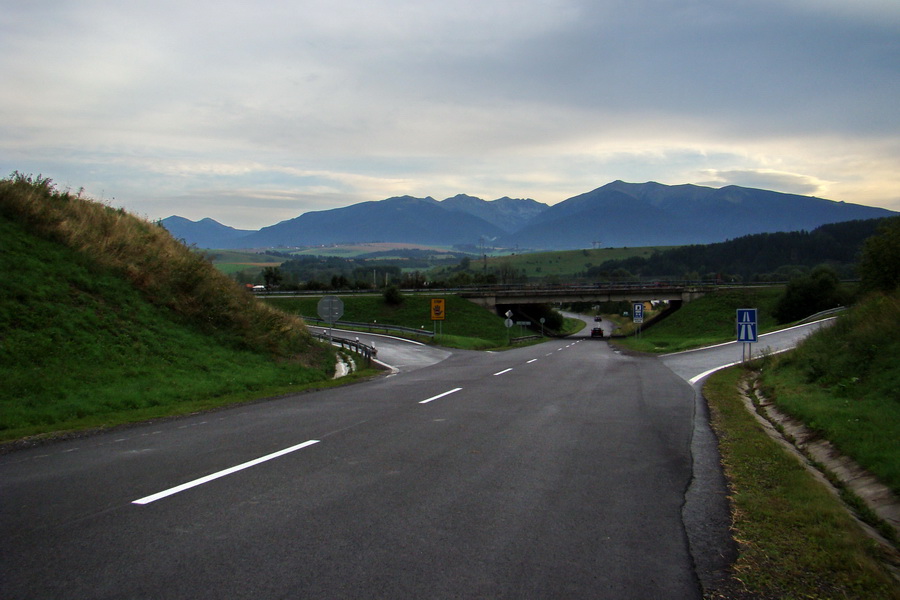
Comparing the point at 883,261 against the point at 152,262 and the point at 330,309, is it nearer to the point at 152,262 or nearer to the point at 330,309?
the point at 330,309

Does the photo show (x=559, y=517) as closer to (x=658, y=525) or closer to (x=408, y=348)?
(x=658, y=525)

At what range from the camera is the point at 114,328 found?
16203 millimetres

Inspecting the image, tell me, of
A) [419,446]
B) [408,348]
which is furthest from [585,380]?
[408,348]

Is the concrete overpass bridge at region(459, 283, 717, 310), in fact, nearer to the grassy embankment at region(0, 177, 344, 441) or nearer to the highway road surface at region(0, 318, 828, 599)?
the grassy embankment at region(0, 177, 344, 441)

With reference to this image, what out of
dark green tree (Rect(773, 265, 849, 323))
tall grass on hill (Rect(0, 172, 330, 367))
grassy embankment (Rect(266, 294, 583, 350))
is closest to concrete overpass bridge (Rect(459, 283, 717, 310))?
grassy embankment (Rect(266, 294, 583, 350))

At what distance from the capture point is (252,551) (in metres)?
4.43

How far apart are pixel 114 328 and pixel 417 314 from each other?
53.4 m

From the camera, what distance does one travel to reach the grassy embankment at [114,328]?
12102mm

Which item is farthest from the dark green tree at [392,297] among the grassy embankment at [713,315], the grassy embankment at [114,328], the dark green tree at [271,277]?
the grassy embankment at [114,328]

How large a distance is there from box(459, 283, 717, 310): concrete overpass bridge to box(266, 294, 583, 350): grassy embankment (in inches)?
125

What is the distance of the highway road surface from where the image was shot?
4047mm

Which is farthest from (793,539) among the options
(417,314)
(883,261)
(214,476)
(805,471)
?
(417,314)

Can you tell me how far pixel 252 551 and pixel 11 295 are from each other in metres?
13.9

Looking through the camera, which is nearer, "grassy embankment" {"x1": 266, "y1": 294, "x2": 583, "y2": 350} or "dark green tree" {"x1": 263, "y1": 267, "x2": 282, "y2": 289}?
"grassy embankment" {"x1": 266, "y1": 294, "x2": 583, "y2": 350}
